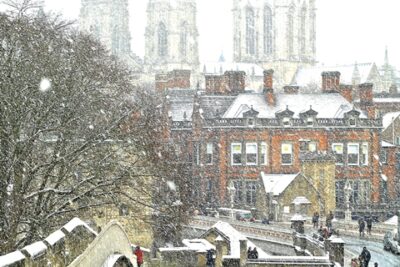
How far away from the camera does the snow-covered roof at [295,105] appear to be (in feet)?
214

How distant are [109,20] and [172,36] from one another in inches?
384

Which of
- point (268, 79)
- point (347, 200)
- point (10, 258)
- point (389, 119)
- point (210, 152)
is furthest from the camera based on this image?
point (389, 119)

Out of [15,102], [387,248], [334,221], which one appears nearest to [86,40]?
[15,102]

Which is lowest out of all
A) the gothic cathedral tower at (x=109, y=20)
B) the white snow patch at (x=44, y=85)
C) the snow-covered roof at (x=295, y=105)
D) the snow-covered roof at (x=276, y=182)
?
the snow-covered roof at (x=276, y=182)

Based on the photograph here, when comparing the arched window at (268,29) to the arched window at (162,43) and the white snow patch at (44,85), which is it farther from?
the white snow patch at (44,85)

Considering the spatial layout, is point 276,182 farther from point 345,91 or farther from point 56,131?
point 56,131

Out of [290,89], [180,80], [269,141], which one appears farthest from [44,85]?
[180,80]

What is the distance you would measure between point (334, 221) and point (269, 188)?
383 inches

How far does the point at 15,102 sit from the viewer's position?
2778cm

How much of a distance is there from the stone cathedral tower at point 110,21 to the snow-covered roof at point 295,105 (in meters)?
81.4

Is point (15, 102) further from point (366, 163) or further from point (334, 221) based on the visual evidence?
point (366, 163)

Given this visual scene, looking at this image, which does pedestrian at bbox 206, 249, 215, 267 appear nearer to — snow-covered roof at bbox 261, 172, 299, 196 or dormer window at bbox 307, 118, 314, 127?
snow-covered roof at bbox 261, 172, 299, 196

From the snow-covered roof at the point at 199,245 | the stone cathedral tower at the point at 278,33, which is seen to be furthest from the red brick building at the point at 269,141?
the stone cathedral tower at the point at 278,33

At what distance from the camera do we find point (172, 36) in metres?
148
